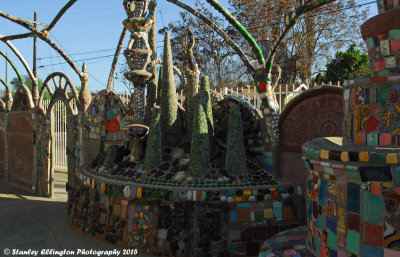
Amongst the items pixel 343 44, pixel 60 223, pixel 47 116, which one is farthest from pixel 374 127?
pixel 343 44

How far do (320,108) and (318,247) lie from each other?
2.61 meters

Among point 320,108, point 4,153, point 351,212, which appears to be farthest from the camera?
point 4,153

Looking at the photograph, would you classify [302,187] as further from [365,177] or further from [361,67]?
[361,67]

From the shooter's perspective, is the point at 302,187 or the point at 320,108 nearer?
the point at 320,108

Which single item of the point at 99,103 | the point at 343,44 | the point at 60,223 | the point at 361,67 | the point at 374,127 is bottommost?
the point at 60,223

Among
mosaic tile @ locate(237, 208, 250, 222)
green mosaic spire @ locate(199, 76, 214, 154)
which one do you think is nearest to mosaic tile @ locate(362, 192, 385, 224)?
mosaic tile @ locate(237, 208, 250, 222)

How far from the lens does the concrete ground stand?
6004 millimetres

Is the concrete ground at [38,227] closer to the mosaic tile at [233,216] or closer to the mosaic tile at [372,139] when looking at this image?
the mosaic tile at [233,216]

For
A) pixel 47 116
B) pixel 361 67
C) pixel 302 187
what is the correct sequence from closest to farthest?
pixel 302 187 → pixel 47 116 → pixel 361 67

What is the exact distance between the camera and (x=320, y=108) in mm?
5203

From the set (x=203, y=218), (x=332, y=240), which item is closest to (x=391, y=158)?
(x=332, y=240)

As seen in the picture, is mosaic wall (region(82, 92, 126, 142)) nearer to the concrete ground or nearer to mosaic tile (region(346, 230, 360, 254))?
the concrete ground

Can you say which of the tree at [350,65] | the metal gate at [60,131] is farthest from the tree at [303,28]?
the metal gate at [60,131]

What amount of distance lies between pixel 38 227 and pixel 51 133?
13.2 ft
